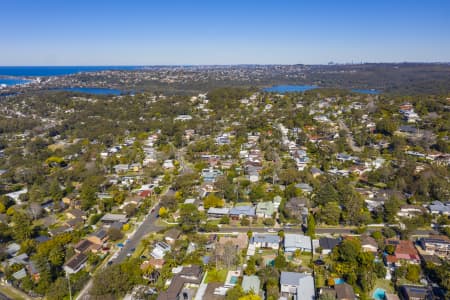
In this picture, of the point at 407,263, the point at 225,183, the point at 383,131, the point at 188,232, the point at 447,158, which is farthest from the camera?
the point at 383,131

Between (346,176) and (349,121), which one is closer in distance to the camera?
(346,176)

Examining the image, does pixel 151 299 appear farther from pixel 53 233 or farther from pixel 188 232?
pixel 53 233

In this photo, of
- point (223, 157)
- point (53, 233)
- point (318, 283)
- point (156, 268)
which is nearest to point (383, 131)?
point (223, 157)

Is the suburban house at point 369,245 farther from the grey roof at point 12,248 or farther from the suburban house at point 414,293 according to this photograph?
the grey roof at point 12,248

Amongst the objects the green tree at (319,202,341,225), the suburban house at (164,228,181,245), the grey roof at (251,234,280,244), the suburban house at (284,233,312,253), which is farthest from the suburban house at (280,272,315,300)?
the suburban house at (164,228,181,245)

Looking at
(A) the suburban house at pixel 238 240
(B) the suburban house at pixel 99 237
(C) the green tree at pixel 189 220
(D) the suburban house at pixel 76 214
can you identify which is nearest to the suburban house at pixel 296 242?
(A) the suburban house at pixel 238 240

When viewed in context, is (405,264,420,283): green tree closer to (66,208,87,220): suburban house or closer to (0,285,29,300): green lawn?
(0,285,29,300): green lawn
